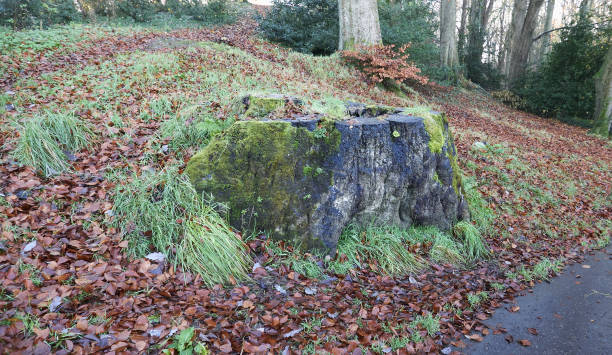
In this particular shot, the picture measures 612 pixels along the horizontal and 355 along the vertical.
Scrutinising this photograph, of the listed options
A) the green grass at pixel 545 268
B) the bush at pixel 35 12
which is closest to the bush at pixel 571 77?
the green grass at pixel 545 268

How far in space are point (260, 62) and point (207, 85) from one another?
10.1ft

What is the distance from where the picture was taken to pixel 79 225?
353cm

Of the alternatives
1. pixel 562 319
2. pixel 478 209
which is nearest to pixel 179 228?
pixel 562 319

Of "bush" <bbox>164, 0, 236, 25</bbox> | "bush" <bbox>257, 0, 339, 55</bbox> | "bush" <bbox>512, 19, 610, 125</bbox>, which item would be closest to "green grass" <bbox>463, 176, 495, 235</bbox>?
"bush" <bbox>257, 0, 339, 55</bbox>

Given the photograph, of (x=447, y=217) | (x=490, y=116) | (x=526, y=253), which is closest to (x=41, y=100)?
(x=447, y=217)

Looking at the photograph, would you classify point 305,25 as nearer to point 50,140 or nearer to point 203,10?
point 203,10

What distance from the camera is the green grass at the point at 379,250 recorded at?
4203 mm

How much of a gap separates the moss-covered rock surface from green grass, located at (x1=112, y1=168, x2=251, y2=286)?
0.82ft

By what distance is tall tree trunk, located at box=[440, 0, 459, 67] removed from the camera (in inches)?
638

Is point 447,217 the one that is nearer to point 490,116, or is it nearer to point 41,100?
point 41,100

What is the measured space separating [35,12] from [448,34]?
17128 mm

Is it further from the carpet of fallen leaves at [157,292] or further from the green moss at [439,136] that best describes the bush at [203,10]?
the green moss at [439,136]

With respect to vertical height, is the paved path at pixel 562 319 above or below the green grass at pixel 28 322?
below

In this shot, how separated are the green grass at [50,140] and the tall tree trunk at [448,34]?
1639cm
